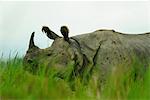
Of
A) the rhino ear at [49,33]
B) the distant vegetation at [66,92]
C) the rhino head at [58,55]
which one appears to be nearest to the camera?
the distant vegetation at [66,92]

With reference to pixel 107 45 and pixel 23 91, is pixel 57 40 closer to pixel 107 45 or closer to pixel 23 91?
pixel 107 45

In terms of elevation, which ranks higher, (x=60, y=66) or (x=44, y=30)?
(x=44, y=30)

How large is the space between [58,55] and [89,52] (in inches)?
13.5

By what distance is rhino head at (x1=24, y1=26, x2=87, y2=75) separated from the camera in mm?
4727

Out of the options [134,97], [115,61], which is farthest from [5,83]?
[115,61]

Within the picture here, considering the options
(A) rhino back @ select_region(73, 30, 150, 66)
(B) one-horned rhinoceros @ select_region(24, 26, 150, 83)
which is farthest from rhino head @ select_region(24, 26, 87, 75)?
(A) rhino back @ select_region(73, 30, 150, 66)

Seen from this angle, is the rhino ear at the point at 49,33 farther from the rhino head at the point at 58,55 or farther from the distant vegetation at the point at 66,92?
the distant vegetation at the point at 66,92

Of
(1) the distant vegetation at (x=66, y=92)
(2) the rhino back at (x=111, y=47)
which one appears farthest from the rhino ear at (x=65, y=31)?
(1) the distant vegetation at (x=66, y=92)

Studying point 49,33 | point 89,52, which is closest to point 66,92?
point 89,52

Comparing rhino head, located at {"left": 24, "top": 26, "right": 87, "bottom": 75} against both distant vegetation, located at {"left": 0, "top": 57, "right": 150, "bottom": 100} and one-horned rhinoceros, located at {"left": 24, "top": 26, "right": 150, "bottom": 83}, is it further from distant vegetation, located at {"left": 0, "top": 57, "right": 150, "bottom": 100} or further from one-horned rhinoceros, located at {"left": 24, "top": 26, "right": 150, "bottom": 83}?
distant vegetation, located at {"left": 0, "top": 57, "right": 150, "bottom": 100}

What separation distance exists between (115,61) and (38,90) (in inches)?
78.0

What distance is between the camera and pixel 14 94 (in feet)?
9.47

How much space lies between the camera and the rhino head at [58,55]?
473 cm

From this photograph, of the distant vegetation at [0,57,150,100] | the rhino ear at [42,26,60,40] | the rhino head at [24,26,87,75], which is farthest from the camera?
the rhino ear at [42,26,60,40]
